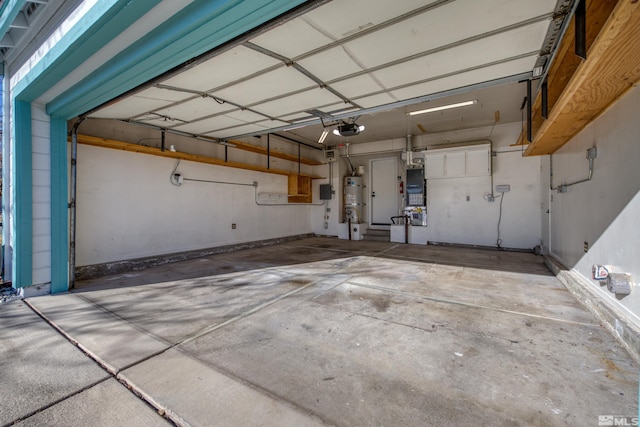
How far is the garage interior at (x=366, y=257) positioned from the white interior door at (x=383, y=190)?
2812mm

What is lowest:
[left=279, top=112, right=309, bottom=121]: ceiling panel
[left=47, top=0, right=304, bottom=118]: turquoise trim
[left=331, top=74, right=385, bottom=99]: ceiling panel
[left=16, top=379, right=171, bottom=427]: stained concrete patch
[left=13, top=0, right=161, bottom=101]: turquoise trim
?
[left=16, top=379, right=171, bottom=427]: stained concrete patch

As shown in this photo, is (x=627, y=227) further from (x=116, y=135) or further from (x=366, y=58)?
(x=116, y=135)

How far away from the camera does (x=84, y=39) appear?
208 cm

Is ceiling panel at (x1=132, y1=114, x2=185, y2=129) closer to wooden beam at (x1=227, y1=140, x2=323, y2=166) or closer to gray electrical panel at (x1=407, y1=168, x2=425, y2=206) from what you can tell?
wooden beam at (x1=227, y1=140, x2=323, y2=166)

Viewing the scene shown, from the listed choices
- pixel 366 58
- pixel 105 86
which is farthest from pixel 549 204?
pixel 105 86

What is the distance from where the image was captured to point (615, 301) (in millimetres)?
2275

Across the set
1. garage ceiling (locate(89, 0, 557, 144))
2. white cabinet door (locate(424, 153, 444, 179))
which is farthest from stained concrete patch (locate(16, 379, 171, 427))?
white cabinet door (locate(424, 153, 444, 179))

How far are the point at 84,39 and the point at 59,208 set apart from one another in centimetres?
236

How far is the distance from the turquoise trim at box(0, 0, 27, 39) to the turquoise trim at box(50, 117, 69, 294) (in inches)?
39.7

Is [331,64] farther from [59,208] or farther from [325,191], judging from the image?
[325,191]

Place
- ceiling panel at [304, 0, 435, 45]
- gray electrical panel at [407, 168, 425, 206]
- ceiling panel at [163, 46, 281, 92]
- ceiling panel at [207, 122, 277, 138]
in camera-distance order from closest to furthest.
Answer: ceiling panel at [304, 0, 435, 45]
ceiling panel at [163, 46, 281, 92]
ceiling panel at [207, 122, 277, 138]
gray electrical panel at [407, 168, 425, 206]

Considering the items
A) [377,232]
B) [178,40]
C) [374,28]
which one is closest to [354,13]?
[374,28]

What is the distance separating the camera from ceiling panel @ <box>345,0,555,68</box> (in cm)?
190

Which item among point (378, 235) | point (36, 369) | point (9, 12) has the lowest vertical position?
point (36, 369)
